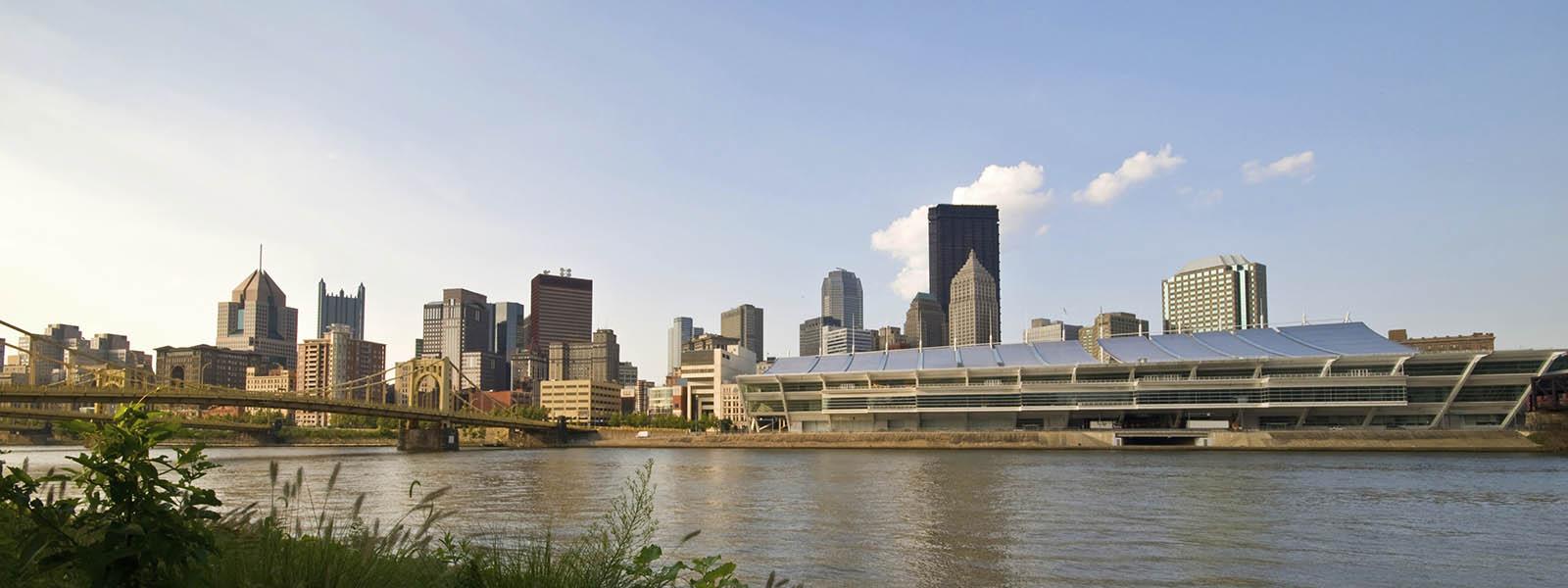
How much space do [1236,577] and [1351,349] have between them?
4269 inches

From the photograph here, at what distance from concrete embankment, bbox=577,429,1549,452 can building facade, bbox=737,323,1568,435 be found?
7.49ft

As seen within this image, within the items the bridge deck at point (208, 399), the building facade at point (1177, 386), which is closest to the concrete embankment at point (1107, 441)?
the building facade at point (1177, 386)

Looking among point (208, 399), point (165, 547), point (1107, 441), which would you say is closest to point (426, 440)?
point (208, 399)

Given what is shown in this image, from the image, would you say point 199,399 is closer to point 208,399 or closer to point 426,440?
point 208,399

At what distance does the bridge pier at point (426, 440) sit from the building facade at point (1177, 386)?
4409cm

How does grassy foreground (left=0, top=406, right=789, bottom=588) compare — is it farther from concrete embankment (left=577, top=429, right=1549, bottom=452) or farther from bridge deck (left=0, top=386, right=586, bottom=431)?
concrete embankment (left=577, top=429, right=1549, bottom=452)

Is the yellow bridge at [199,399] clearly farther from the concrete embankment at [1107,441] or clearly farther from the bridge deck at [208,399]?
the concrete embankment at [1107,441]

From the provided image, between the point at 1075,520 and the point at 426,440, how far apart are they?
10964cm

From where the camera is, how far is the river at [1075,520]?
22.8m

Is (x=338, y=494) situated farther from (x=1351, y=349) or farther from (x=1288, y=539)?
(x=1351, y=349)

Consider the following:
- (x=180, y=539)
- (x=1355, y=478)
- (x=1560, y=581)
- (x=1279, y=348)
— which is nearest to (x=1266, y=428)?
(x=1279, y=348)

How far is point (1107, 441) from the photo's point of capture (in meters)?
115

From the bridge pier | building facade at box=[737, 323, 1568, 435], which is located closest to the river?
building facade at box=[737, 323, 1568, 435]

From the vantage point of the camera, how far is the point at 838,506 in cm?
3856
